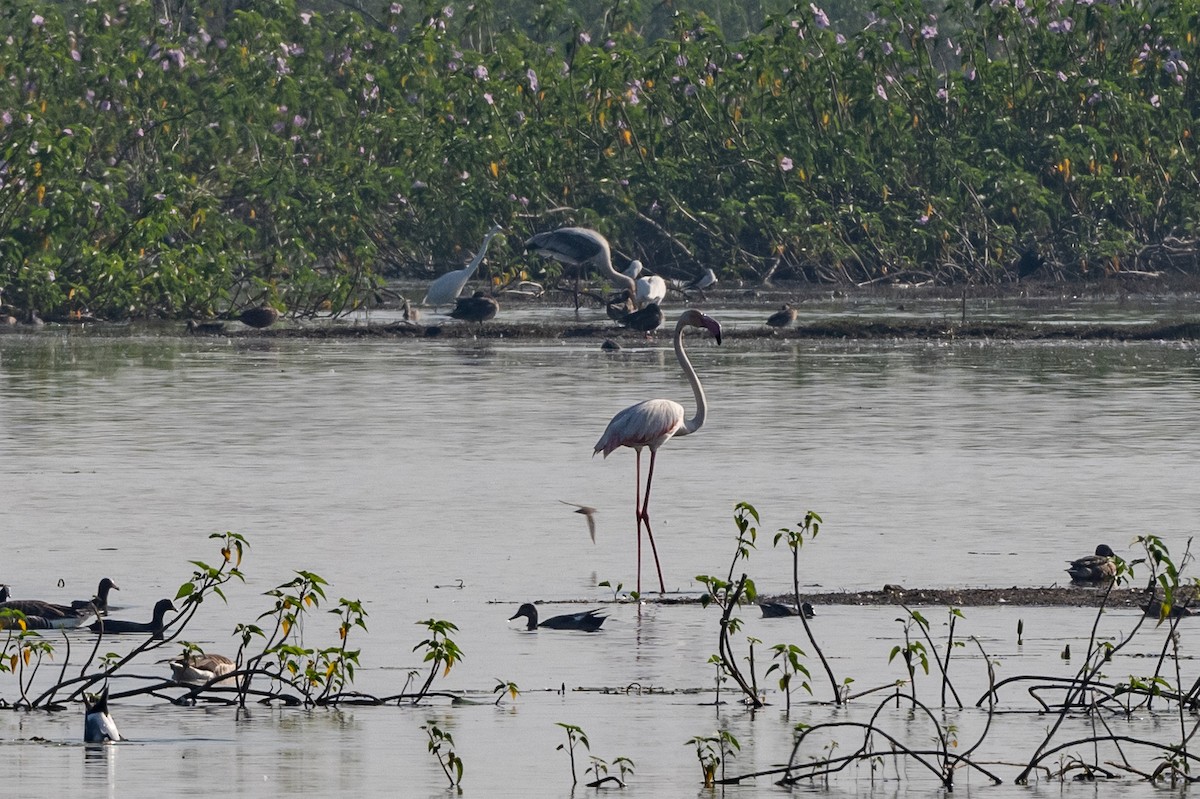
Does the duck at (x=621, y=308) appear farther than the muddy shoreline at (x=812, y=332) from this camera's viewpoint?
Yes

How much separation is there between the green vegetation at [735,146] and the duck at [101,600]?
2748cm

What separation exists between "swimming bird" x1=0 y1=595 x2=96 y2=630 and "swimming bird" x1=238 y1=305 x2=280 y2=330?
21.2 metres

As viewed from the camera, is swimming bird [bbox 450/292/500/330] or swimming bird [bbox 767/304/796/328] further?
swimming bird [bbox 450/292/500/330]

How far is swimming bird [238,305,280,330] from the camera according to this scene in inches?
1257

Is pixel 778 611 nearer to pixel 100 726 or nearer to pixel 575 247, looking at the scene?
pixel 100 726

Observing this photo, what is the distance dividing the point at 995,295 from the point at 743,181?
4.66 meters

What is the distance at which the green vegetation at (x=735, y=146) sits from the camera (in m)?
40.4

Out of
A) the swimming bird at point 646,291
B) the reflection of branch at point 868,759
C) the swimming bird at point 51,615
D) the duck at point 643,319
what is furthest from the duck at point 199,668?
the swimming bird at point 646,291

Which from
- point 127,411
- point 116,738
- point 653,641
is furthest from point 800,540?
point 127,411

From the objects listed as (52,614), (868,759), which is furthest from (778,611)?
(52,614)

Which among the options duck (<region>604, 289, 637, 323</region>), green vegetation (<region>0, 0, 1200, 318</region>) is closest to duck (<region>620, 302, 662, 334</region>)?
duck (<region>604, 289, 637, 323</region>)

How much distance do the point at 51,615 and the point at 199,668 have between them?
1511 millimetres

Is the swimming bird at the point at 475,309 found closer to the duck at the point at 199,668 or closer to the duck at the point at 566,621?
the duck at the point at 566,621

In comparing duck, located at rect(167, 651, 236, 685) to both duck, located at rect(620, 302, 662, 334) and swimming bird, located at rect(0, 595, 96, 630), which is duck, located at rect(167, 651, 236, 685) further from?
duck, located at rect(620, 302, 662, 334)
